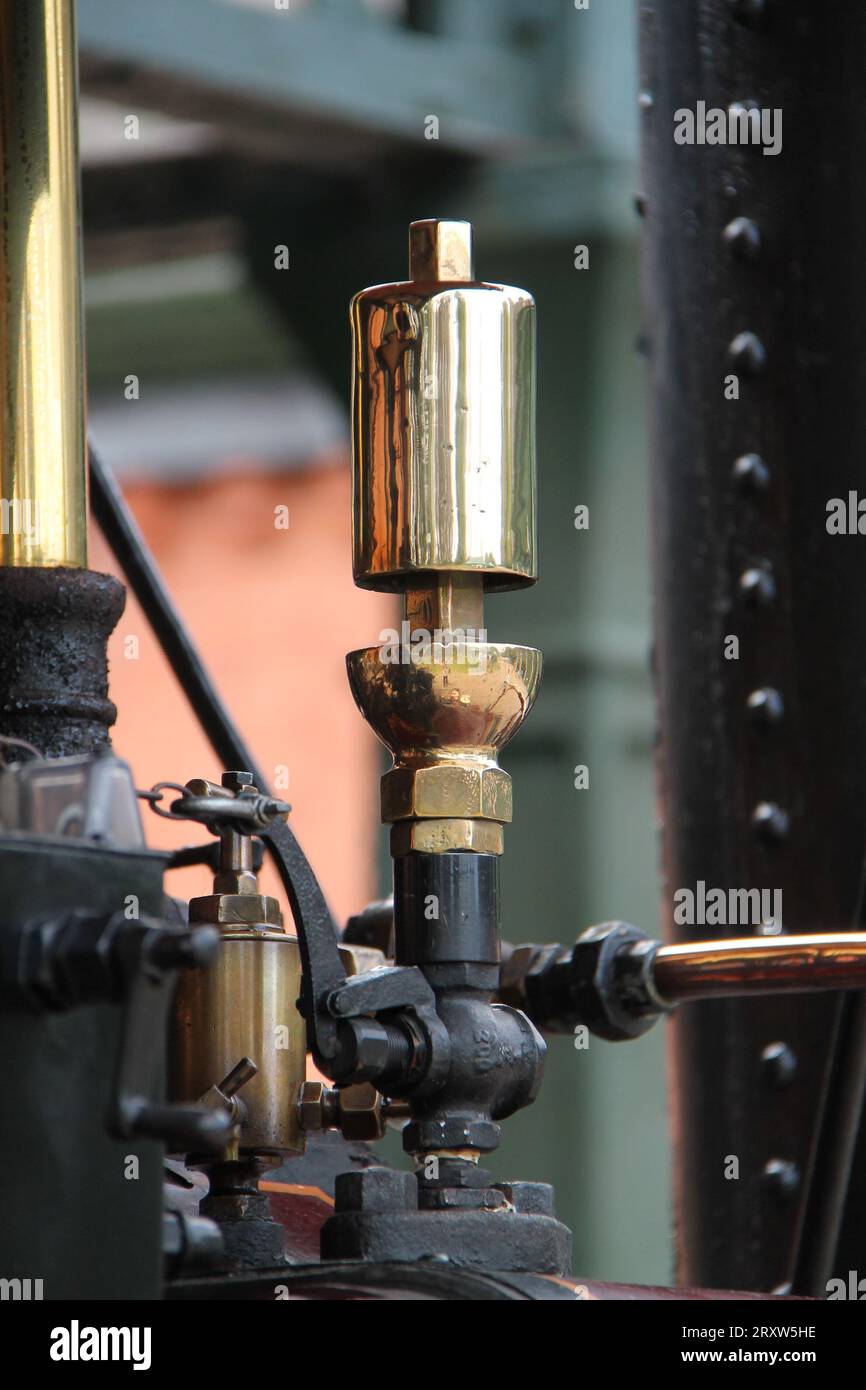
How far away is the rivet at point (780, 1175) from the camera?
1170 millimetres

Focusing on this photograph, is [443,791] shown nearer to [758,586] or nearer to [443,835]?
[443,835]

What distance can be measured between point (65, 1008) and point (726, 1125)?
604mm

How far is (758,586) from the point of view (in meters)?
1.19

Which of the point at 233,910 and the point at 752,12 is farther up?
the point at 752,12

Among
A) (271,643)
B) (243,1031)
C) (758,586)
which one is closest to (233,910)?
(243,1031)

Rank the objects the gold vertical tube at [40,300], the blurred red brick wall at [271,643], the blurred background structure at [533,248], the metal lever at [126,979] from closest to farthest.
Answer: the metal lever at [126,979] < the gold vertical tube at [40,300] < the blurred background structure at [533,248] < the blurred red brick wall at [271,643]

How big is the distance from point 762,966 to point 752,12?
527mm

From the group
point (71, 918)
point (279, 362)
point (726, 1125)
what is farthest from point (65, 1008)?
point (279, 362)

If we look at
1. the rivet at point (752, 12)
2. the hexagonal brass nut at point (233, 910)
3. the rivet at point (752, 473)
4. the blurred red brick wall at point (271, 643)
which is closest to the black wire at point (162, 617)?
the hexagonal brass nut at point (233, 910)

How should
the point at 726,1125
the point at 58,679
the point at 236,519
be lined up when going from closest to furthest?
the point at 58,679, the point at 726,1125, the point at 236,519

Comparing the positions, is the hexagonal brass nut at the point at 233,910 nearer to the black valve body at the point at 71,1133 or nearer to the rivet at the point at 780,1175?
the black valve body at the point at 71,1133

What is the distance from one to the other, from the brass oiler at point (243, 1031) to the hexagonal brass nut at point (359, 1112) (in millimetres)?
19
